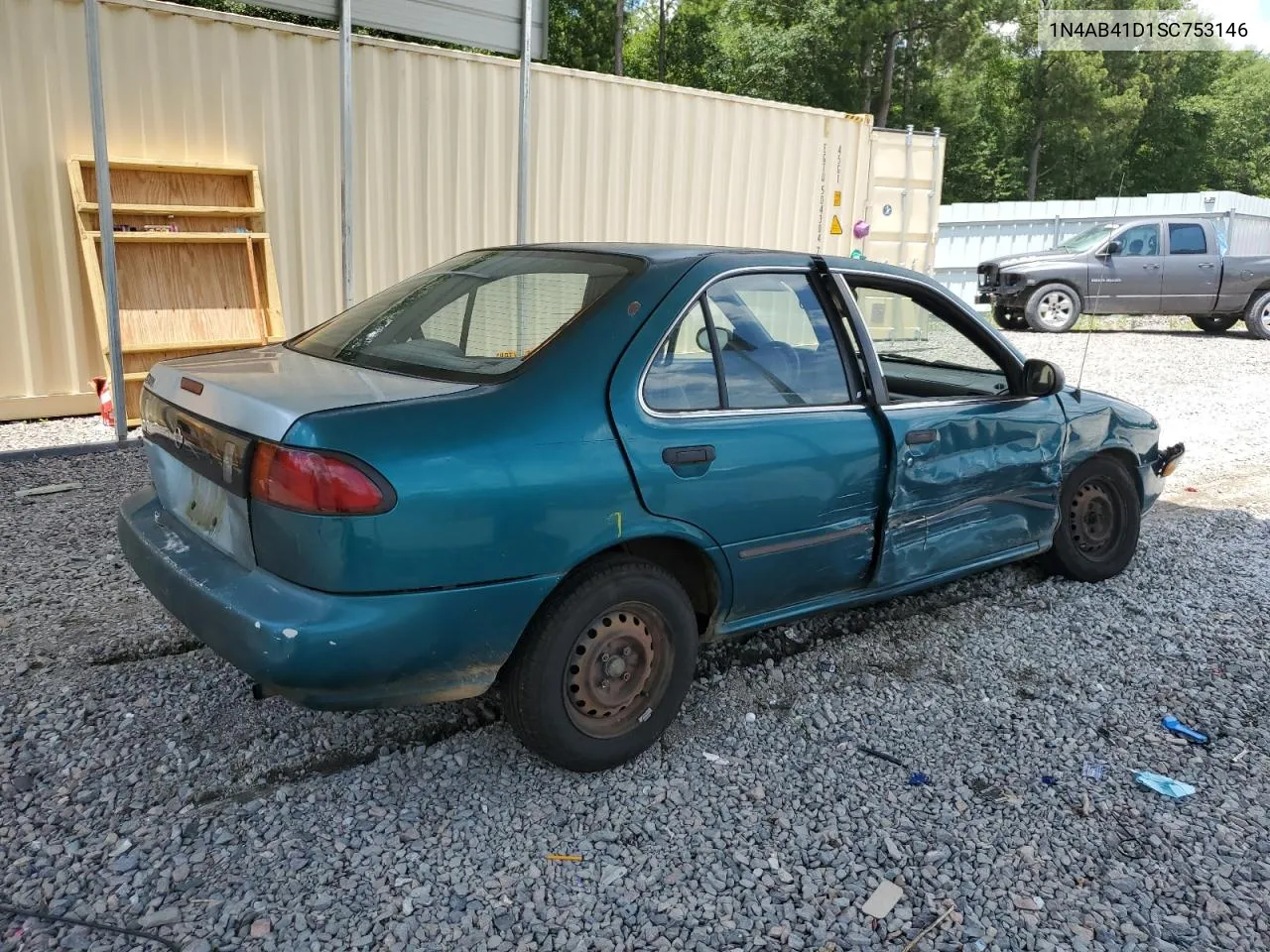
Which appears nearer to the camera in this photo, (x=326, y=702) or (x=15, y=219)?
(x=326, y=702)

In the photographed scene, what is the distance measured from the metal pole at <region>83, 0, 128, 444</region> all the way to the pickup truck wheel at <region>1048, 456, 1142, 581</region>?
5769 millimetres

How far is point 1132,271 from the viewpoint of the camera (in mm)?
16047

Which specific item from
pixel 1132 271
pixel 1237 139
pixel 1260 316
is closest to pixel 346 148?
pixel 1132 271

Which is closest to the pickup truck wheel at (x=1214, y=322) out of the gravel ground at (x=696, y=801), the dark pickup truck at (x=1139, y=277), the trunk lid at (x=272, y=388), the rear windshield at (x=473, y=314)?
the dark pickup truck at (x=1139, y=277)

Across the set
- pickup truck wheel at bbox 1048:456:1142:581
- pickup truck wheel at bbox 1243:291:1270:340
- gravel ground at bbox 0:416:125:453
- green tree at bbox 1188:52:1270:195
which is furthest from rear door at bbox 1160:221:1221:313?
green tree at bbox 1188:52:1270:195

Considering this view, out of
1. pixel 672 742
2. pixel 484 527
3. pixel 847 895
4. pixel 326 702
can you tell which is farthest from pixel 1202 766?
pixel 326 702

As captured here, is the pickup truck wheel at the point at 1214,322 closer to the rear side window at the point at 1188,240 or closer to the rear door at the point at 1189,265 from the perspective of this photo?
the rear door at the point at 1189,265

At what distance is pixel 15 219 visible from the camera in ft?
23.5

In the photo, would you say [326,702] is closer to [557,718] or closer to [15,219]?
[557,718]

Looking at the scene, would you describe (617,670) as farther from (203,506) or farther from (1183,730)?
(1183,730)

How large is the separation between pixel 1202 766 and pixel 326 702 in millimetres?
2690

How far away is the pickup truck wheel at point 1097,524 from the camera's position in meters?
4.72

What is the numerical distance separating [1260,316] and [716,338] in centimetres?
1681

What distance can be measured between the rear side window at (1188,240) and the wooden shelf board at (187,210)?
14241 mm
